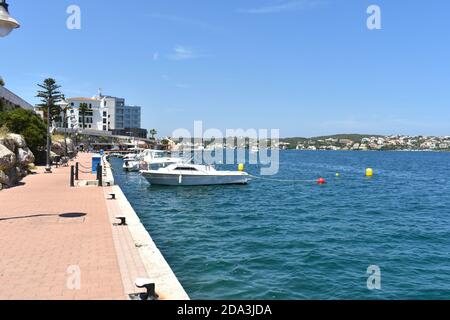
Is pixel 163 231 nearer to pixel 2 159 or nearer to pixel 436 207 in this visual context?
pixel 2 159

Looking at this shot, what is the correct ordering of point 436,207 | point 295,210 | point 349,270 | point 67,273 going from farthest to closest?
1. point 436,207
2. point 295,210
3. point 349,270
4. point 67,273

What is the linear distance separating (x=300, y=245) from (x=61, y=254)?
29.5 ft

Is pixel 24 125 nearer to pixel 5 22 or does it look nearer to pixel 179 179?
pixel 179 179

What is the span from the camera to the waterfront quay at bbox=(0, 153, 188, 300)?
22.9 ft

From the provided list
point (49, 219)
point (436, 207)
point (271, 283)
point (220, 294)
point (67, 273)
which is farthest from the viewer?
point (436, 207)

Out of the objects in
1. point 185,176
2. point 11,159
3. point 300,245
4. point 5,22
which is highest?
point 5,22

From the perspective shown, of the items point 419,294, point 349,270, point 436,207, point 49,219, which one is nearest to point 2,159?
point 49,219

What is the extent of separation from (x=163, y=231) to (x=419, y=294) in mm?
10416

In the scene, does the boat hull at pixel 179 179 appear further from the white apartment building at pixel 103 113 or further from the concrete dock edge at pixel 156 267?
the white apartment building at pixel 103 113

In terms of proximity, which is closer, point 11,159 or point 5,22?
point 5,22

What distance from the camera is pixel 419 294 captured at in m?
10.6

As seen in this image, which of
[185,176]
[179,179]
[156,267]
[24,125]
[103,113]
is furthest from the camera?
[103,113]

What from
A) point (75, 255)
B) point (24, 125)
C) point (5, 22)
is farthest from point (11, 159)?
point (75, 255)

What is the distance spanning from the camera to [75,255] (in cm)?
921
